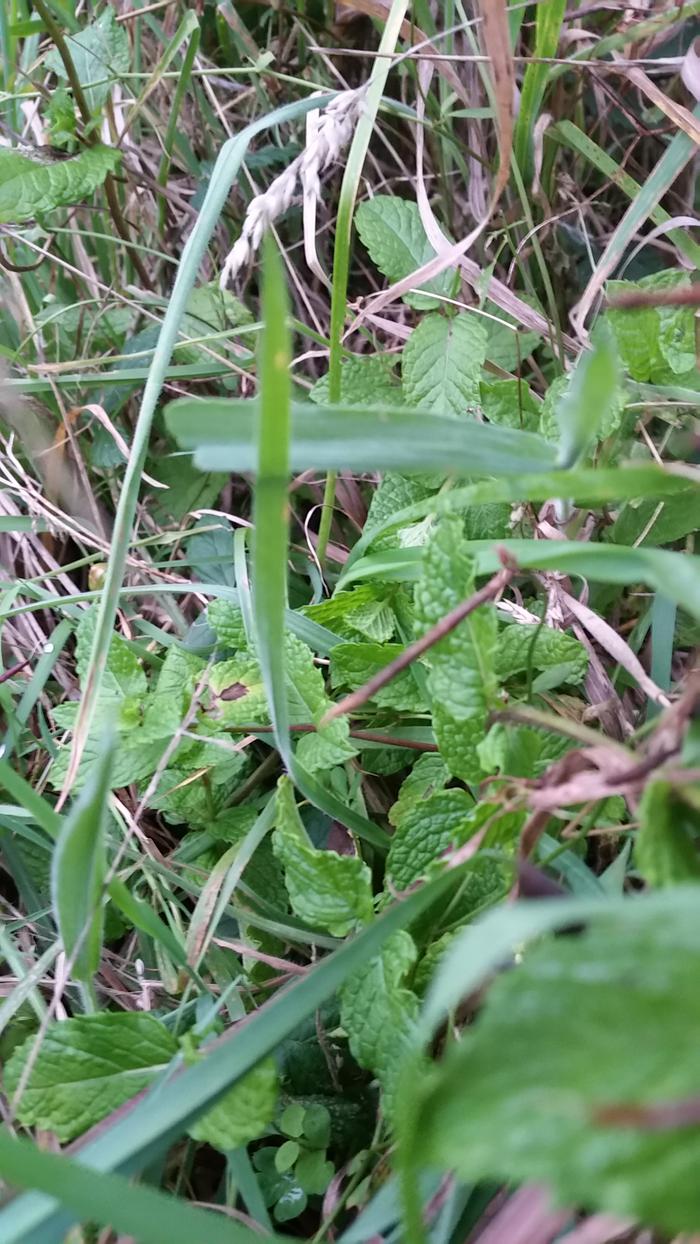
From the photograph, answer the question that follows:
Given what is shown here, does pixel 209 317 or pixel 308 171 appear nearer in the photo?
pixel 308 171

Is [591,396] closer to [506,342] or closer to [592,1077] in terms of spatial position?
[592,1077]

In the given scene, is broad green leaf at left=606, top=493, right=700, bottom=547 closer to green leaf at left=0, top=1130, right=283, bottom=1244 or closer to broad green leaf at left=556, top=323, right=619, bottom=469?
broad green leaf at left=556, top=323, right=619, bottom=469

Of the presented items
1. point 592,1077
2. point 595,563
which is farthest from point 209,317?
point 592,1077

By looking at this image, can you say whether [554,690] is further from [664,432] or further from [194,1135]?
[194,1135]

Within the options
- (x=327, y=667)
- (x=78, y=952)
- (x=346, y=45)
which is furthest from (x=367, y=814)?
(x=346, y=45)

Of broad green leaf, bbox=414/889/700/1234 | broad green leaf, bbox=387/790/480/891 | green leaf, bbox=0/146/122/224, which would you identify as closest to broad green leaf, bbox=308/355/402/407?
green leaf, bbox=0/146/122/224

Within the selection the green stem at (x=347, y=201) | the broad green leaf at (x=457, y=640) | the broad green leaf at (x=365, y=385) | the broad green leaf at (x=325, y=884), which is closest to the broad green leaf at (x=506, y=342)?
the broad green leaf at (x=365, y=385)

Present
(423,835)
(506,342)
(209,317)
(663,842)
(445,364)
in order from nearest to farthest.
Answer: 1. (663,842)
2. (423,835)
3. (445,364)
4. (506,342)
5. (209,317)

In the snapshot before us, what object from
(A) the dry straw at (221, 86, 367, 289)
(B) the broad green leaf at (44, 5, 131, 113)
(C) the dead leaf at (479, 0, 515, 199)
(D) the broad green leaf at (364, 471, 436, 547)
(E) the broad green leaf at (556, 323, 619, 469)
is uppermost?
(B) the broad green leaf at (44, 5, 131, 113)
